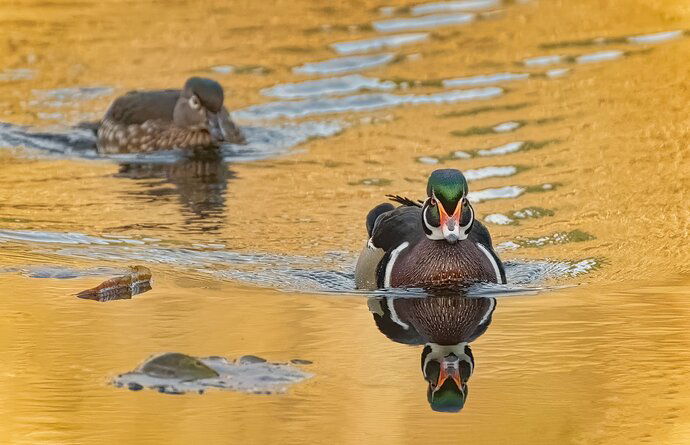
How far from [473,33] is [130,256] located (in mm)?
10516

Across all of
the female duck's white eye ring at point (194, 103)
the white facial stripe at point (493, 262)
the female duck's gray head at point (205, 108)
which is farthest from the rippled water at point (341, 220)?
the female duck's white eye ring at point (194, 103)

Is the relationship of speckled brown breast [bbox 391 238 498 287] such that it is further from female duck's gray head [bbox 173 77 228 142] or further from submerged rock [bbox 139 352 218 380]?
female duck's gray head [bbox 173 77 228 142]

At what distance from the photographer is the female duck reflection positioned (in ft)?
33.4

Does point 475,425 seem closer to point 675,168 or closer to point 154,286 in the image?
point 154,286

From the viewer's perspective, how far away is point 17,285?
42.5 feet

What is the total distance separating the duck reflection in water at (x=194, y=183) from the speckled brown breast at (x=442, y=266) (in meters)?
3.09

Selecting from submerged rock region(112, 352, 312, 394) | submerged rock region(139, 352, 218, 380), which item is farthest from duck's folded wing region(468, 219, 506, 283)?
submerged rock region(139, 352, 218, 380)

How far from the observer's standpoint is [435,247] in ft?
42.9

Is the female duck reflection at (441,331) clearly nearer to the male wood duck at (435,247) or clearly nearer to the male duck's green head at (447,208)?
the male wood duck at (435,247)

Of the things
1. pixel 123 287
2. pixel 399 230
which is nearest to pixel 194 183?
pixel 399 230

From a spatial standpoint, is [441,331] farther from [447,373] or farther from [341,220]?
[341,220]

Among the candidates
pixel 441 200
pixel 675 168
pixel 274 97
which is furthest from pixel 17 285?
pixel 274 97

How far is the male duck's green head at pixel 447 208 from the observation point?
1272 centimetres

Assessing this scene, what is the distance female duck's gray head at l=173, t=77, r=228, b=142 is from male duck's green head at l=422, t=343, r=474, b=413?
29.8ft
